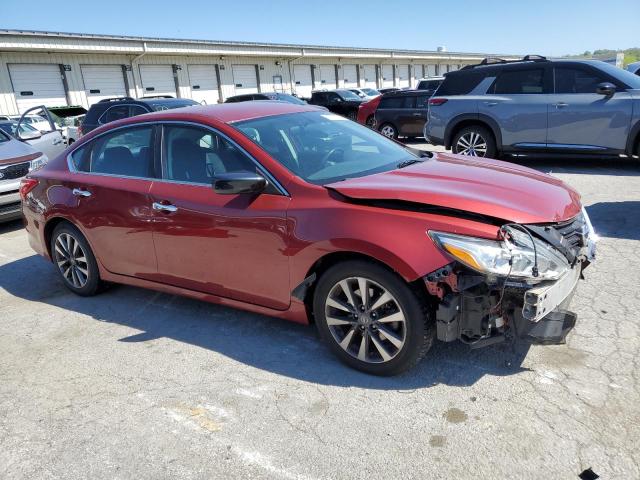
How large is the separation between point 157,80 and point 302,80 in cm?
1384

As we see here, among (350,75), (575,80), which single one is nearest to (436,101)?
(575,80)

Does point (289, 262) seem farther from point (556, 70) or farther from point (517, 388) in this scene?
point (556, 70)

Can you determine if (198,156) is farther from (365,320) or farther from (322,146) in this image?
(365,320)

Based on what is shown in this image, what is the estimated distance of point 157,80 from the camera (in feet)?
98.1

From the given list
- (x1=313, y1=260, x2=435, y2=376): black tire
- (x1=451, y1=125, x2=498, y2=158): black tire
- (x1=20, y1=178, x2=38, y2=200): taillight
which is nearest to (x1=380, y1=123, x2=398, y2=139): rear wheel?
(x1=451, y1=125, x2=498, y2=158): black tire

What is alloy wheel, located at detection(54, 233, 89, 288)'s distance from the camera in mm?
4730

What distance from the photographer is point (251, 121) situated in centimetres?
385

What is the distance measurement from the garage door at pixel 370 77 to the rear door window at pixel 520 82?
40307mm

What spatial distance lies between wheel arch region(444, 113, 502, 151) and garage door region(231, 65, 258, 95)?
89.7ft

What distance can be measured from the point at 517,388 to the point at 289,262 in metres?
1.51

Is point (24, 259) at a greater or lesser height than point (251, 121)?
lesser

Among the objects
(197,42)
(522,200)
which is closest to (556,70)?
(522,200)

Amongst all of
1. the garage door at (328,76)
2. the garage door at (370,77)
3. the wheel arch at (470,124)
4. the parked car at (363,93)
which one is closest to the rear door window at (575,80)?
the wheel arch at (470,124)

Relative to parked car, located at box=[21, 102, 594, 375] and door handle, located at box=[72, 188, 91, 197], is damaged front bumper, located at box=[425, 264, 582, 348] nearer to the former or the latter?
parked car, located at box=[21, 102, 594, 375]
